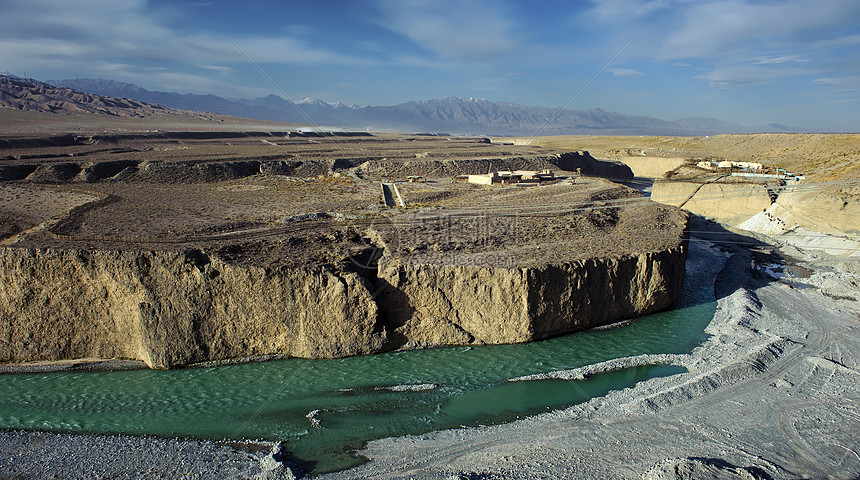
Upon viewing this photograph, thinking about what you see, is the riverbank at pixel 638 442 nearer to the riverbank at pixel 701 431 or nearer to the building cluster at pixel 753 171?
the riverbank at pixel 701 431

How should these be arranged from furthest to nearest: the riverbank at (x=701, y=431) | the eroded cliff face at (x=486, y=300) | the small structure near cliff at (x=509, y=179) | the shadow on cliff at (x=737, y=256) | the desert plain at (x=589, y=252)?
the small structure near cliff at (x=509, y=179) < the shadow on cliff at (x=737, y=256) < the eroded cliff face at (x=486, y=300) < the desert plain at (x=589, y=252) < the riverbank at (x=701, y=431)


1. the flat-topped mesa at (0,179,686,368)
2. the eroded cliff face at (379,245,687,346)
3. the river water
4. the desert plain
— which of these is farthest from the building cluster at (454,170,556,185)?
the river water

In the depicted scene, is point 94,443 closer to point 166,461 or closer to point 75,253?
point 166,461

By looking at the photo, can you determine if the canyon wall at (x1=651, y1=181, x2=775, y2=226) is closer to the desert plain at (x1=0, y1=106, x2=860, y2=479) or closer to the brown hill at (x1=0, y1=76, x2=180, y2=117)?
the desert plain at (x1=0, y1=106, x2=860, y2=479)

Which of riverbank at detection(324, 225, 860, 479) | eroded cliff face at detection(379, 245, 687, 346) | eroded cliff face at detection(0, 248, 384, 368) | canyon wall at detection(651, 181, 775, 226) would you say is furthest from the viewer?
canyon wall at detection(651, 181, 775, 226)

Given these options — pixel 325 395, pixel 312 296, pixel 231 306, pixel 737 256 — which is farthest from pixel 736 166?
pixel 231 306

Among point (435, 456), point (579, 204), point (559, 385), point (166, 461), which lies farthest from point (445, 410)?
point (579, 204)

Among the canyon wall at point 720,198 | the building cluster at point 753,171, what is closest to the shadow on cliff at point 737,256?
the canyon wall at point 720,198
